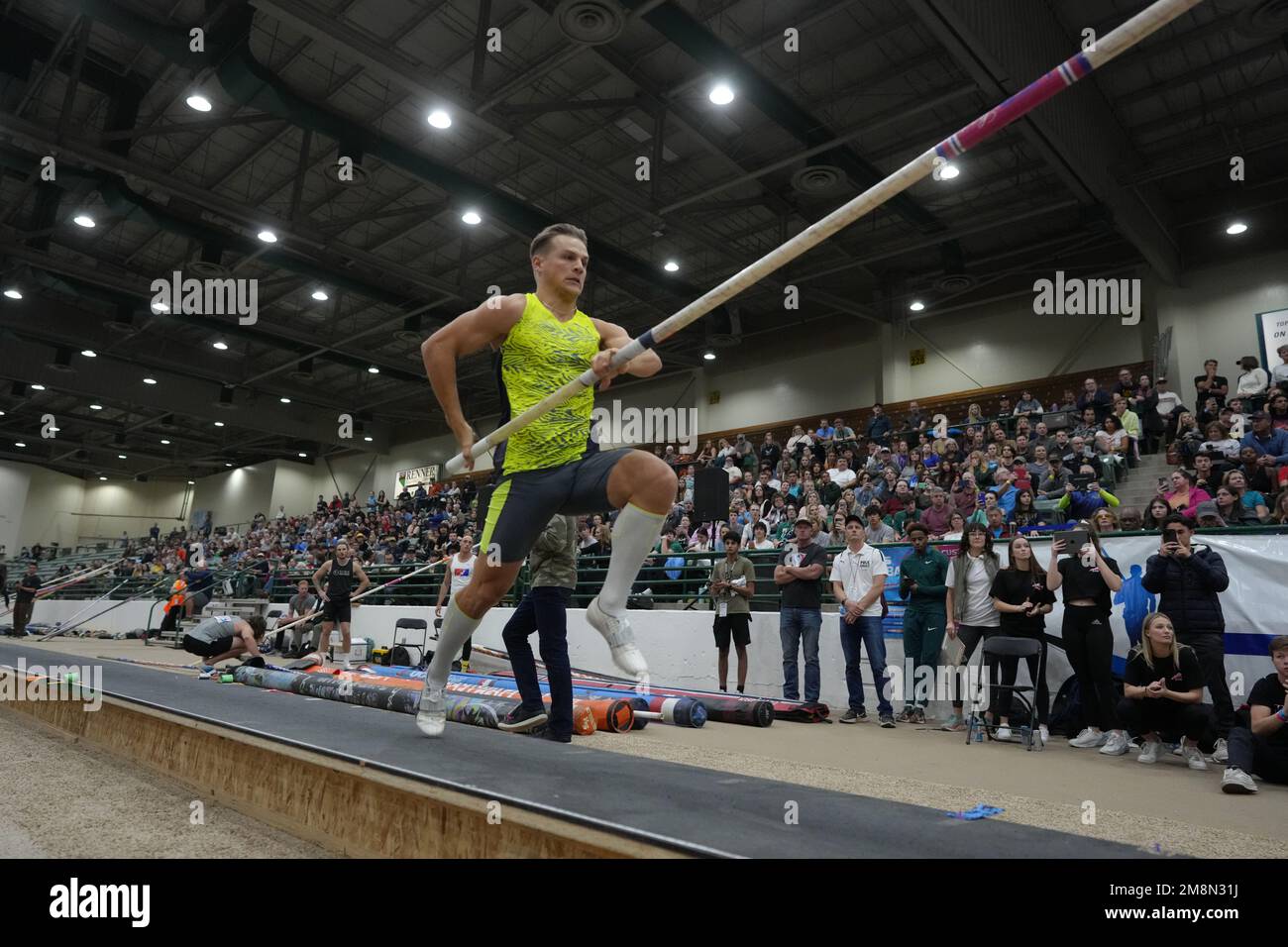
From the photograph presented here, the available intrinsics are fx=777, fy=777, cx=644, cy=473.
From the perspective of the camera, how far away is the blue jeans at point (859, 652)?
6.70 metres

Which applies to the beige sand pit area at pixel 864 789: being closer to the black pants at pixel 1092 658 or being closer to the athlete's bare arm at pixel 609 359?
the black pants at pixel 1092 658

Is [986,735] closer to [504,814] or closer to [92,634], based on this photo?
[504,814]

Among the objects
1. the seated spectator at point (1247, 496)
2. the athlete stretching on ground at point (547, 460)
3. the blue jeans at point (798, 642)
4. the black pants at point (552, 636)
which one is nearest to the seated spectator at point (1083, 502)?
the seated spectator at point (1247, 496)

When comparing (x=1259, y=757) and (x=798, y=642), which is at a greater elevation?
(x=798, y=642)

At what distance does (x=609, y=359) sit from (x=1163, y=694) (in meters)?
4.18

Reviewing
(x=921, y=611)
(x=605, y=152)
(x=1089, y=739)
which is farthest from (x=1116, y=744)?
(x=605, y=152)

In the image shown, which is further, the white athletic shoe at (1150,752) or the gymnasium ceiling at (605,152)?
the gymnasium ceiling at (605,152)

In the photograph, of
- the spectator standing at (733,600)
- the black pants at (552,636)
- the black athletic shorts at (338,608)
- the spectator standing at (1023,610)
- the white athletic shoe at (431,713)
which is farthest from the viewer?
the black athletic shorts at (338,608)

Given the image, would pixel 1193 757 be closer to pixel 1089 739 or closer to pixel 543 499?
pixel 1089 739

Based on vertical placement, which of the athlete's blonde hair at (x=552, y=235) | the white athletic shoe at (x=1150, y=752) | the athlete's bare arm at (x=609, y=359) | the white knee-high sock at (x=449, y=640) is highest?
the athlete's blonde hair at (x=552, y=235)

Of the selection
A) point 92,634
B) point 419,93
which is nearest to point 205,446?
point 92,634

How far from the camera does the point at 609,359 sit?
8.61 feet

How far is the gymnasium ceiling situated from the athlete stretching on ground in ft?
23.0

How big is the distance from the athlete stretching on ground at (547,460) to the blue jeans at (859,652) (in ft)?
14.9
